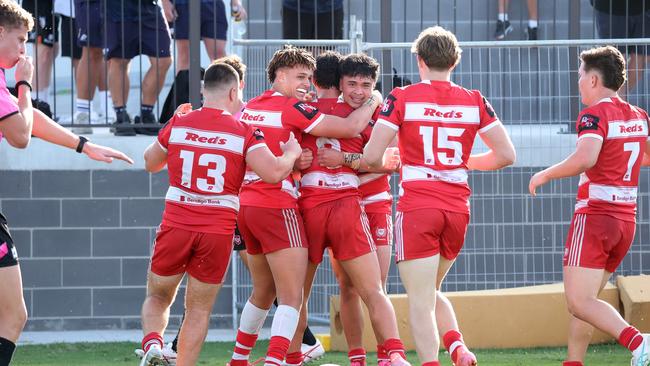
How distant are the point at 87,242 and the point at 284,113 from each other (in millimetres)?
3897

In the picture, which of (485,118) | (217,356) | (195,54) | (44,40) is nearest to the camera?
(485,118)

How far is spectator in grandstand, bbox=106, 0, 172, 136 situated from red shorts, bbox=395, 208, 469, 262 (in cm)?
432

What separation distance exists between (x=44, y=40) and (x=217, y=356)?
3532mm

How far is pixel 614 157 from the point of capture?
7.12 m

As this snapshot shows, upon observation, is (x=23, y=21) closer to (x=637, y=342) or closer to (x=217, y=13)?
(x=637, y=342)

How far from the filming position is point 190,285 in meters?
6.77

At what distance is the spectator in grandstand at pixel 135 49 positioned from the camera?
10.4 metres

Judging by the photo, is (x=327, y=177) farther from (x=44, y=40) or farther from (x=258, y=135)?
(x=44, y=40)

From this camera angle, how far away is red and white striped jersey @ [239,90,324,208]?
6973 mm

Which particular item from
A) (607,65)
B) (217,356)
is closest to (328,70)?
(607,65)

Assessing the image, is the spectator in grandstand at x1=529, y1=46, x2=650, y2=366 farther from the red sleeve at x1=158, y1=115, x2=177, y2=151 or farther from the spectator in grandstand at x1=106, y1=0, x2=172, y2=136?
the spectator in grandstand at x1=106, y1=0, x2=172, y2=136

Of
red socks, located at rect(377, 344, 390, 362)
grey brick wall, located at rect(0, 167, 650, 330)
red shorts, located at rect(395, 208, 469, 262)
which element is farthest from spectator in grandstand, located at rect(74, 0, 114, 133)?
red shorts, located at rect(395, 208, 469, 262)

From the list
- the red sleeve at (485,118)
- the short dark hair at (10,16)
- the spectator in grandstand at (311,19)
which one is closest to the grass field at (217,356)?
the red sleeve at (485,118)

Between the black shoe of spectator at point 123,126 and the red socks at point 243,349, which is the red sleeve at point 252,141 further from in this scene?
the black shoe of spectator at point 123,126
